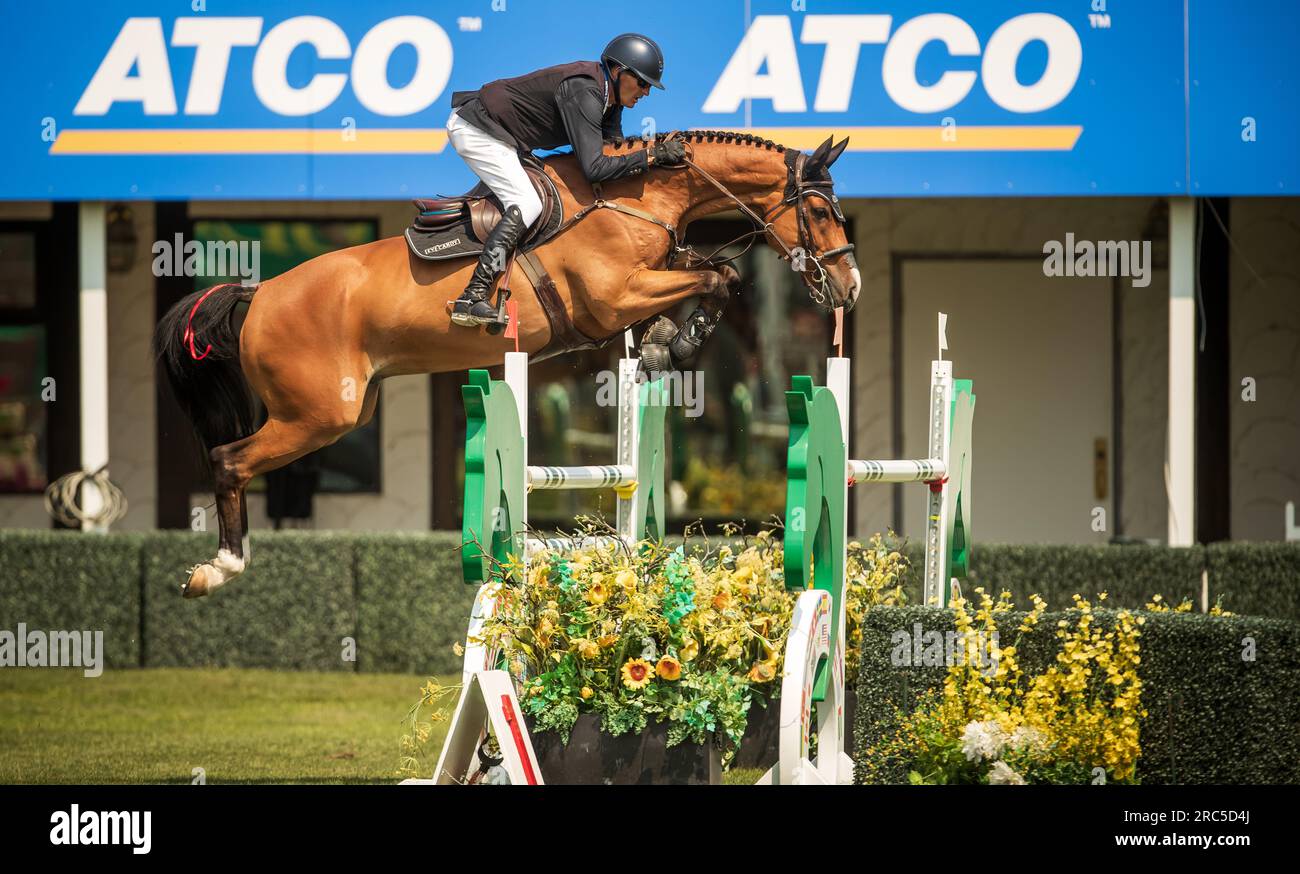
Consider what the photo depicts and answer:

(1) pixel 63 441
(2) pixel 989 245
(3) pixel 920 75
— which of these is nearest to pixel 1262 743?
(3) pixel 920 75

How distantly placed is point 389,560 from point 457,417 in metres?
1.86

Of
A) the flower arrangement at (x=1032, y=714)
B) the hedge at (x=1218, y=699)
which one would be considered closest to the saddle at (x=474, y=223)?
the flower arrangement at (x=1032, y=714)

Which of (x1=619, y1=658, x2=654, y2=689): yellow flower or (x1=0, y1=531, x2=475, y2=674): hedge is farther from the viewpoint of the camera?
(x1=0, y1=531, x2=475, y2=674): hedge

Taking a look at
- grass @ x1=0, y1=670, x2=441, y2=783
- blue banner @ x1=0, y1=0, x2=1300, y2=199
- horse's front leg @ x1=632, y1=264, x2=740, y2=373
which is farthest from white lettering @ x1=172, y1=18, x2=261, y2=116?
horse's front leg @ x1=632, y1=264, x2=740, y2=373

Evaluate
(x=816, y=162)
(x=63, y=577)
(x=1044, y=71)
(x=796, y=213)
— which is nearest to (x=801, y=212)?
(x=796, y=213)

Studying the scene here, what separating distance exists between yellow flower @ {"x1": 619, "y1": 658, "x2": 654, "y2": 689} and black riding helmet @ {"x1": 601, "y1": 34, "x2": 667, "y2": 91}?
2.02m

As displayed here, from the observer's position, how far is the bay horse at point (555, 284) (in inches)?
211

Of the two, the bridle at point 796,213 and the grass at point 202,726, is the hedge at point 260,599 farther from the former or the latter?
the bridle at point 796,213

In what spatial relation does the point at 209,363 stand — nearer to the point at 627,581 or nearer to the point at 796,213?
the point at 627,581

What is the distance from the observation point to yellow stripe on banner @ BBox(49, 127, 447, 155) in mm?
9133

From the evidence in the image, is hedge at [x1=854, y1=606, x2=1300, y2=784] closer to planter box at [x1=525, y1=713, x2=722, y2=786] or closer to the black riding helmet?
planter box at [x1=525, y1=713, x2=722, y2=786]

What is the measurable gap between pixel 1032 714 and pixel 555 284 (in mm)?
2218

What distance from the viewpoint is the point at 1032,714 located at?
4.72 metres

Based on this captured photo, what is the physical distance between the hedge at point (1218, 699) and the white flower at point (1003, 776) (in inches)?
16.7
